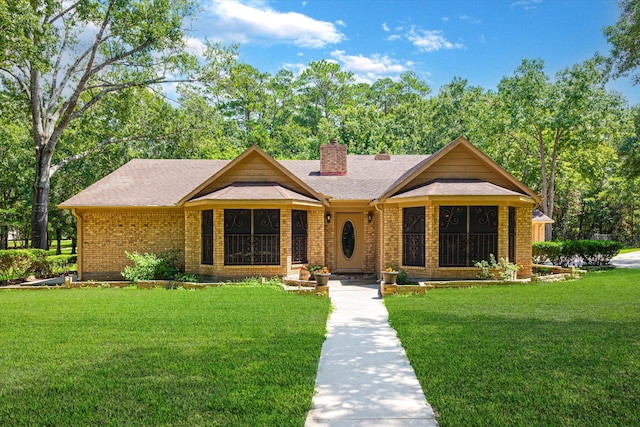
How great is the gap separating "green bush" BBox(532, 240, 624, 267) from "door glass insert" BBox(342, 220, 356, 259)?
330 inches

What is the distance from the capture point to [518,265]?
14.2 meters

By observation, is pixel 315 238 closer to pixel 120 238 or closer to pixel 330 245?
pixel 330 245

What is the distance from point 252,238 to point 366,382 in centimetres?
932

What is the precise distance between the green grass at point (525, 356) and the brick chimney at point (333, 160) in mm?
8522

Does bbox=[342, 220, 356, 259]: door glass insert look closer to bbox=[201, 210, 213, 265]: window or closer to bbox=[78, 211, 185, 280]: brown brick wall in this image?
bbox=[201, 210, 213, 265]: window

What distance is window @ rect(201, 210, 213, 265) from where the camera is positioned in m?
14.7

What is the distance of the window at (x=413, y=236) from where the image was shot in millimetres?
13828

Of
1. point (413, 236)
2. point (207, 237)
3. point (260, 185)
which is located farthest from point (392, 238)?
point (207, 237)

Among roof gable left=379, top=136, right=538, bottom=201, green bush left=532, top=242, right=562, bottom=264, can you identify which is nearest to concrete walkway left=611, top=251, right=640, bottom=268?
green bush left=532, top=242, right=562, bottom=264

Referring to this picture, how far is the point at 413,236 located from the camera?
1401cm

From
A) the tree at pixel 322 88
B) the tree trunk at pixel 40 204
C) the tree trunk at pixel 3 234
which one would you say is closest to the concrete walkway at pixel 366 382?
the tree trunk at pixel 40 204

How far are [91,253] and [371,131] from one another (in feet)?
69.7

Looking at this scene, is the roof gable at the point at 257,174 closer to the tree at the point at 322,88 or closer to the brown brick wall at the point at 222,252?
the brown brick wall at the point at 222,252

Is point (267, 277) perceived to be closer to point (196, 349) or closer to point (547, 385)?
point (196, 349)
